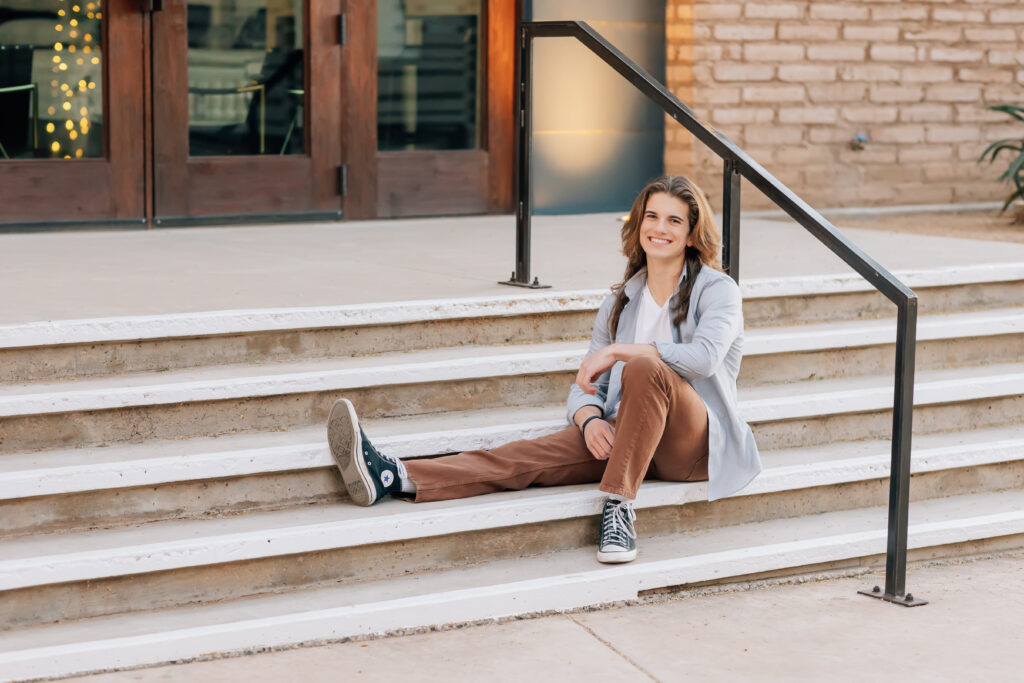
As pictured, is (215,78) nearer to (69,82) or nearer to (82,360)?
(69,82)

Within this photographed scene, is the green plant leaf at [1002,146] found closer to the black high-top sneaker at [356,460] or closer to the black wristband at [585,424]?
the black wristband at [585,424]

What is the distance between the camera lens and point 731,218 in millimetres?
4188

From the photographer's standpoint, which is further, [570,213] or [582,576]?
[570,213]

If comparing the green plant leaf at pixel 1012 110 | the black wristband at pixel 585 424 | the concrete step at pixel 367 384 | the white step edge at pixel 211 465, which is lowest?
the white step edge at pixel 211 465

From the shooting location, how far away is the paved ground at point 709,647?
3180 mm

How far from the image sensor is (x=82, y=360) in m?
3.90

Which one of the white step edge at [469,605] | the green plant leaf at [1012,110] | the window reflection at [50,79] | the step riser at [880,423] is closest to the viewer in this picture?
the white step edge at [469,605]

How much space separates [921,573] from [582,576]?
106 centimetres

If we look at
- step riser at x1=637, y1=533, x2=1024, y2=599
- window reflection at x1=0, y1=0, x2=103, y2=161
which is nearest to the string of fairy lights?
window reflection at x1=0, y1=0, x2=103, y2=161

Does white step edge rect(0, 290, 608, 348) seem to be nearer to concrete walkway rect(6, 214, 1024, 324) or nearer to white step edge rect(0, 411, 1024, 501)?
concrete walkway rect(6, 214, 1024, 324)

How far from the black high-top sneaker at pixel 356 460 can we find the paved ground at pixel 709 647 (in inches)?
18.2

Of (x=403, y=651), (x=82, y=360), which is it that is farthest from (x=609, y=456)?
(x=82, y=360)

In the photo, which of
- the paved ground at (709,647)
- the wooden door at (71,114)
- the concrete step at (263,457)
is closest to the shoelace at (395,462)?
the concrete step at (263,457)

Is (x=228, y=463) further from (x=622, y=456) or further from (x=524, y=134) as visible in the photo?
(x=524, y=134)
